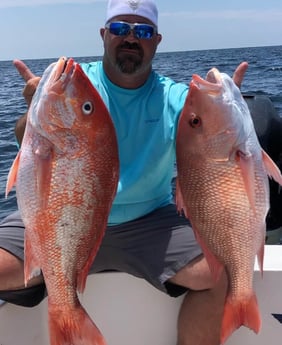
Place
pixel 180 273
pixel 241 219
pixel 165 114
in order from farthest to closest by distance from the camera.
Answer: pixel 165 114 → pixel 180 273 → pixel 241 219

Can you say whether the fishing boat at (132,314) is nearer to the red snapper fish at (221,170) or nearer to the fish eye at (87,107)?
the red snapper fish at (221,170)

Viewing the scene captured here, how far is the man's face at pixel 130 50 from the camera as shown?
122 inches

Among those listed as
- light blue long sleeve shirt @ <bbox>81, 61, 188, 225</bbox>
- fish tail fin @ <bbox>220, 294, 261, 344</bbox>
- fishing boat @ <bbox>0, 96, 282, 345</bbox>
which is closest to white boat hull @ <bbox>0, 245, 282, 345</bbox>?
fishing boat @ <bbox>0, 96, 282, 345</bbox>

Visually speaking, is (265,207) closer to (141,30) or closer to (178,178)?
(178,178)

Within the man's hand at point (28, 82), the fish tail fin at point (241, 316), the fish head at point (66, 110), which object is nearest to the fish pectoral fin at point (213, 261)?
the fish tail fin at point (241, 316)

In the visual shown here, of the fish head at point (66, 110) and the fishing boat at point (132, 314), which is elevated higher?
the fish head at point (66, 110)

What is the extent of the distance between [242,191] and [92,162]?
0.63m

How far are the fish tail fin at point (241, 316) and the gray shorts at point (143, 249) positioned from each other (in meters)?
0.55

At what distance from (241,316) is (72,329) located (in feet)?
2.43

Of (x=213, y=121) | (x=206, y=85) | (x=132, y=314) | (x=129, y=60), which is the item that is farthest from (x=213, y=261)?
(x=129, y=60)

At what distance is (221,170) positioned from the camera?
225 centimetres

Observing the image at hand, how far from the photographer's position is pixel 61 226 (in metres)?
2.21

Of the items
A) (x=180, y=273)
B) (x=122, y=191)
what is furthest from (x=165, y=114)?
(x=180, y=273)

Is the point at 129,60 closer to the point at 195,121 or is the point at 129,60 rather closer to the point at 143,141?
the point at 143,141
